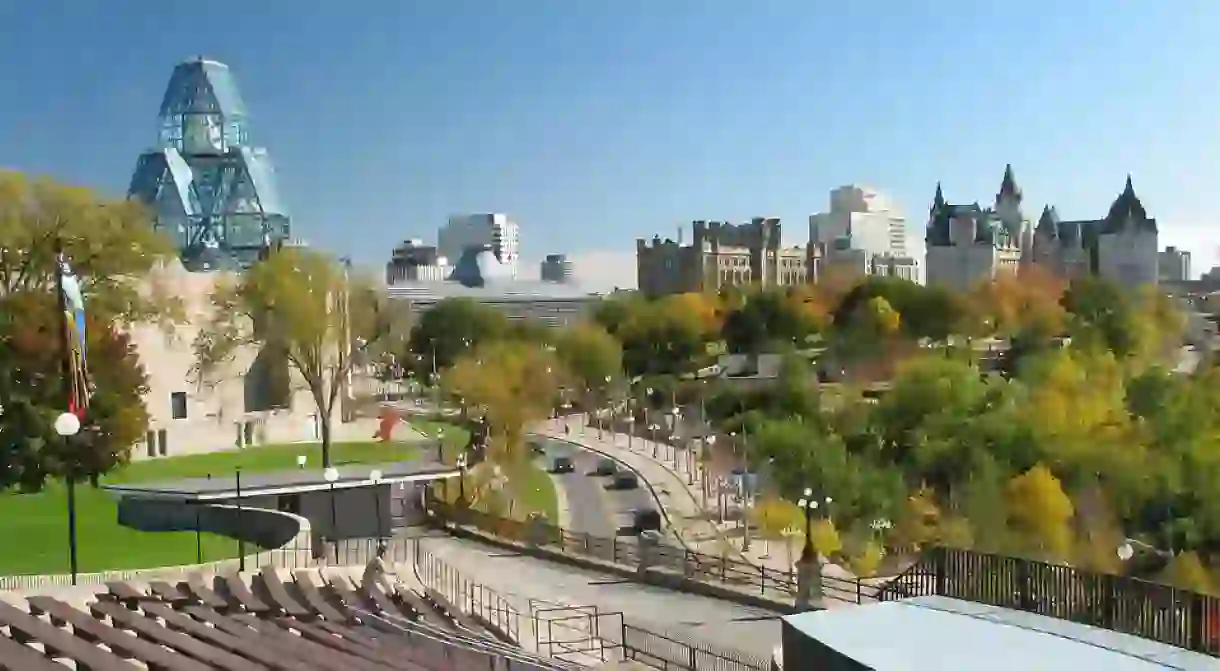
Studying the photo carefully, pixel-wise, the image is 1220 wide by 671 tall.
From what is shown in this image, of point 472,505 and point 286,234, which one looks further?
point 286,234

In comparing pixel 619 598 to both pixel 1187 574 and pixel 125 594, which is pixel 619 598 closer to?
pixel 125 594

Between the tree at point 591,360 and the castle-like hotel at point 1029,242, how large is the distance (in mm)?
66294

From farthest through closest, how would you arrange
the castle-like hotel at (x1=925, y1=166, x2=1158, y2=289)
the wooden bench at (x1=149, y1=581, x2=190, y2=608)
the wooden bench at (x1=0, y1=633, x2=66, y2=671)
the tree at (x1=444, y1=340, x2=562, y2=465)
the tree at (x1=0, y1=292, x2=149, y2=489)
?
1. the castle-like hotel at (x1=925, y1=166, x2=1158, y2=289)
2. the tree at (x1=444, y1=340, x2=562, y2=465)
3. the tree at (x1=0, y1=292, x2=149, y2=489)
4. the wooden bench at (x1=149, y1=581, x2=190, y2=608)
5. the wooden bench at (x1=0, y1=633, x2=66, y2=671)

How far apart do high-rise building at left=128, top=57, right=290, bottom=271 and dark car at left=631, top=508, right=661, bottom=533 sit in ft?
232

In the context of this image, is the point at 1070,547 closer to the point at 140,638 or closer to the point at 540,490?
the point at 540,490

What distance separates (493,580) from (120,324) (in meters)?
22.2

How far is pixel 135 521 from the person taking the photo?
27906 millimetres

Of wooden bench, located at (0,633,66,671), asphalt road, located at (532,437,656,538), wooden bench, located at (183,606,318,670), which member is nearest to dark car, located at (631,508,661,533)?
asphalt road, located at (532,437,656,538)

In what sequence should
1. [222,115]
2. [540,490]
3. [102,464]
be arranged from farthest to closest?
[222,115]
[540,490]
[102,464]

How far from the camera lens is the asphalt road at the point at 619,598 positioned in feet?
63.4

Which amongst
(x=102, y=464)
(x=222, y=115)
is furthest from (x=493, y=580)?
(x=222, y=115)

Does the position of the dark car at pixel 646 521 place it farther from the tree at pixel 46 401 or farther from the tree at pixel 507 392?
the tree at pixel 46 401

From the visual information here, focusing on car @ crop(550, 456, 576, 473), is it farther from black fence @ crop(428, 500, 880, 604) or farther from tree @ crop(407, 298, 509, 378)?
tree @ crop(407, 298, 509, 378)

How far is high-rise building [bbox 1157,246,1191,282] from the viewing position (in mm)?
174625
